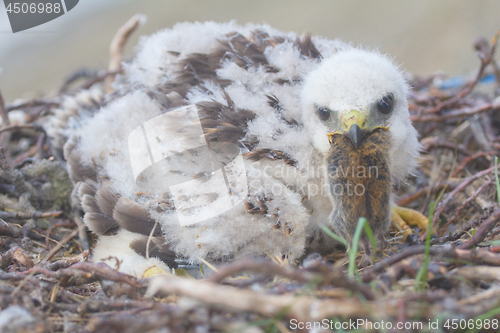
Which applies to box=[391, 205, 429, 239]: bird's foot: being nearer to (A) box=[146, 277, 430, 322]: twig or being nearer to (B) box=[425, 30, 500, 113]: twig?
(B) box=[425, 30, 500, 113]: twig

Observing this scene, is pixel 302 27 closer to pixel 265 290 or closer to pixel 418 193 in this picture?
pixel 418 193

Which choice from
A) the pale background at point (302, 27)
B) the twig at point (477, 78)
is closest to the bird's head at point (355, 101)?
the twig at point (477, 78)

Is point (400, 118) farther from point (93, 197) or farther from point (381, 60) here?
point (93, 197)

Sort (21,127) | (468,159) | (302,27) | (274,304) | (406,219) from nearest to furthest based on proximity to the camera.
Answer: (274,304)
(406,219)
(468,159)
(21,127)
(302,27)

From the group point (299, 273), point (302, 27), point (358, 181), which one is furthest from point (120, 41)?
point (302, 27)

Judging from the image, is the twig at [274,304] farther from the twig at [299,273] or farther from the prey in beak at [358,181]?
the prey in beak at [358,181]

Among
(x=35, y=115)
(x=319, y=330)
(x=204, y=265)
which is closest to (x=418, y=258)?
(x=319, y=330)
